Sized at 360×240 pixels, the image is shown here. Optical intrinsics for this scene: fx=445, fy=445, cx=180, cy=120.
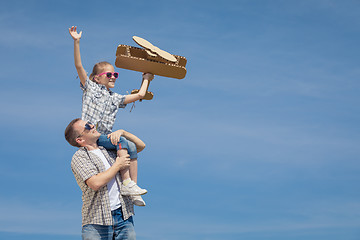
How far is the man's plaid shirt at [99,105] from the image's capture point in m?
7.79

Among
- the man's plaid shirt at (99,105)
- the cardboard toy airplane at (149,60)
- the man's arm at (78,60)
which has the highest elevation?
the cardboard toy airplane at (149,60)

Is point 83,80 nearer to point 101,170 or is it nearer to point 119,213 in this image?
point 101,170

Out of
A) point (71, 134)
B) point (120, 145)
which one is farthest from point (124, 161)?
point (71, 134)

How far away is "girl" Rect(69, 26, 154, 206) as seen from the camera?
7.64 meters

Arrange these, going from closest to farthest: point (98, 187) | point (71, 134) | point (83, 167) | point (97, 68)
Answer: point (98, 187) < point (83, 167) < point (71, 134) < point (97, 68)

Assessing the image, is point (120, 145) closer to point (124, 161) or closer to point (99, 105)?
point (124, 161)

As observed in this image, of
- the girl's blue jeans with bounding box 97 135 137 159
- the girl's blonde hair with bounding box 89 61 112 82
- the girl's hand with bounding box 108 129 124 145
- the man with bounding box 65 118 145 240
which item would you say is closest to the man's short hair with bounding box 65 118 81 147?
the man with bounding box 65 118 145 240

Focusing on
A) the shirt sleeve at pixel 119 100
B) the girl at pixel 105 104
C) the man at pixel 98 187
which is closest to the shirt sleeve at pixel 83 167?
the man at pixel 98 187

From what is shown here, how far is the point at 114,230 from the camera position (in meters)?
7.36

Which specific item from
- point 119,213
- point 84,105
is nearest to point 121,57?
point 84,105

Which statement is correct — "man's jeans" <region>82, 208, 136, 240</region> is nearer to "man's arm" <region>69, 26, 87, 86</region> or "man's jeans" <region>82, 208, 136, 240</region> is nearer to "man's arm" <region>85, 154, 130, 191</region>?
"man's arm" <region>85, 154, 130, 191</region>

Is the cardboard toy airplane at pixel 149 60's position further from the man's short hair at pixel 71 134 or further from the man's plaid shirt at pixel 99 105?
the man's short hair at pixel 71 134

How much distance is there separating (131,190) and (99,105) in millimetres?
1602

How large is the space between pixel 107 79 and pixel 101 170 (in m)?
1.69
